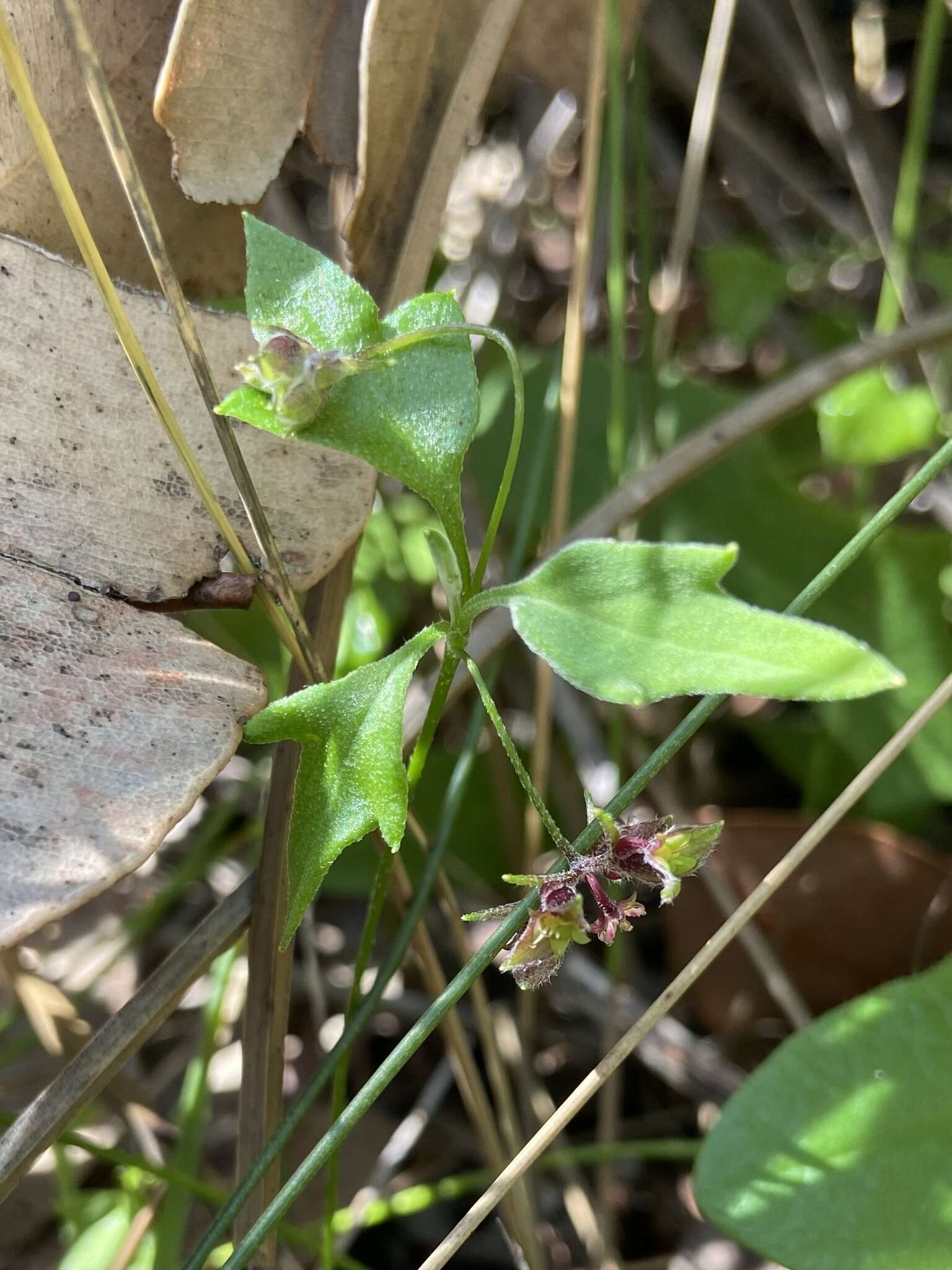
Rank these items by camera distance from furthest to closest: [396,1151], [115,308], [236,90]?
[396,1151], [236,90], [115,308]

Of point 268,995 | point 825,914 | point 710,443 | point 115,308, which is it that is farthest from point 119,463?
point 825,914

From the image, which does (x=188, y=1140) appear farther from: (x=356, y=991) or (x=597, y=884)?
(x=597, y=884)

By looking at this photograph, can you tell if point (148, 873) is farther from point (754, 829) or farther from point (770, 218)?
point (770, 218)

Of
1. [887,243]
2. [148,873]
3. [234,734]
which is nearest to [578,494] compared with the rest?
[887,243]

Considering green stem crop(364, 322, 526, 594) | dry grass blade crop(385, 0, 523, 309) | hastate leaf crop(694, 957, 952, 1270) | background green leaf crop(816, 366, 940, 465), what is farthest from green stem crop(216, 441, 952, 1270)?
background green leaf crop(816, 366, 940, 465)

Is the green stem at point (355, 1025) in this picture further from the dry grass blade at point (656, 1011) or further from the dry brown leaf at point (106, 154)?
the dry brown leaf at point (106, 154)

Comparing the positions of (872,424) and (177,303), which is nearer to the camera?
(177,303)
